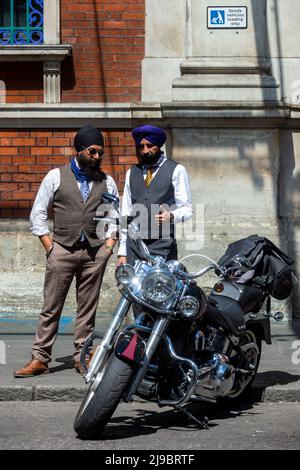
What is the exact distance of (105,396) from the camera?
609 cm

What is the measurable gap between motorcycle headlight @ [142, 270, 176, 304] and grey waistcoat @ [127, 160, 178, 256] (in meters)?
1.22

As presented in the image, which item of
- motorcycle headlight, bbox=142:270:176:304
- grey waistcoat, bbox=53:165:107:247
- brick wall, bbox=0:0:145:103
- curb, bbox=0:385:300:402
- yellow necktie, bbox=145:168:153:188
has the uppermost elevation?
brick wall, bbox=0:0:145:103

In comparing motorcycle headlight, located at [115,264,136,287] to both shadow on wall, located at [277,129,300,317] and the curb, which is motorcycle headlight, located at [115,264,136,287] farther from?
shadow on wall, located at [277,129,300,317]

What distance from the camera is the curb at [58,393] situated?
24.7ft

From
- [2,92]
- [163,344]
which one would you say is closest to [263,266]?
[163,344]

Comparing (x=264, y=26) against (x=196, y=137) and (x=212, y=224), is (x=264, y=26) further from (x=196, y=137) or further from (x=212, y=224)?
(x=212, y=224)

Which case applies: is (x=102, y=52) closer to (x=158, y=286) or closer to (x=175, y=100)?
(x=175, y=100)

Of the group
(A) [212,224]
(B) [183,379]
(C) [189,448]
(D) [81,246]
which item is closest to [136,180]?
(D) [81,246]

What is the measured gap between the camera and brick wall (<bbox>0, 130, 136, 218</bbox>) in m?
10.7

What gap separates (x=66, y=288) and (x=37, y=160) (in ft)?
9.51

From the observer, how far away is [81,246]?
26.5 ft

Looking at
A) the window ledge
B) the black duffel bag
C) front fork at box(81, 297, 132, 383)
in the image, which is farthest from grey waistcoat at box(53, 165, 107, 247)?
the window ledge

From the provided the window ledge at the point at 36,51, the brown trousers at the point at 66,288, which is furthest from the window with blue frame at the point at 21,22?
the brown trousers at the point at 66,288

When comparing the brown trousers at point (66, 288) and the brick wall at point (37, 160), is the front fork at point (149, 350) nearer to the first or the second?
the brown trousers at point (66, 288)
